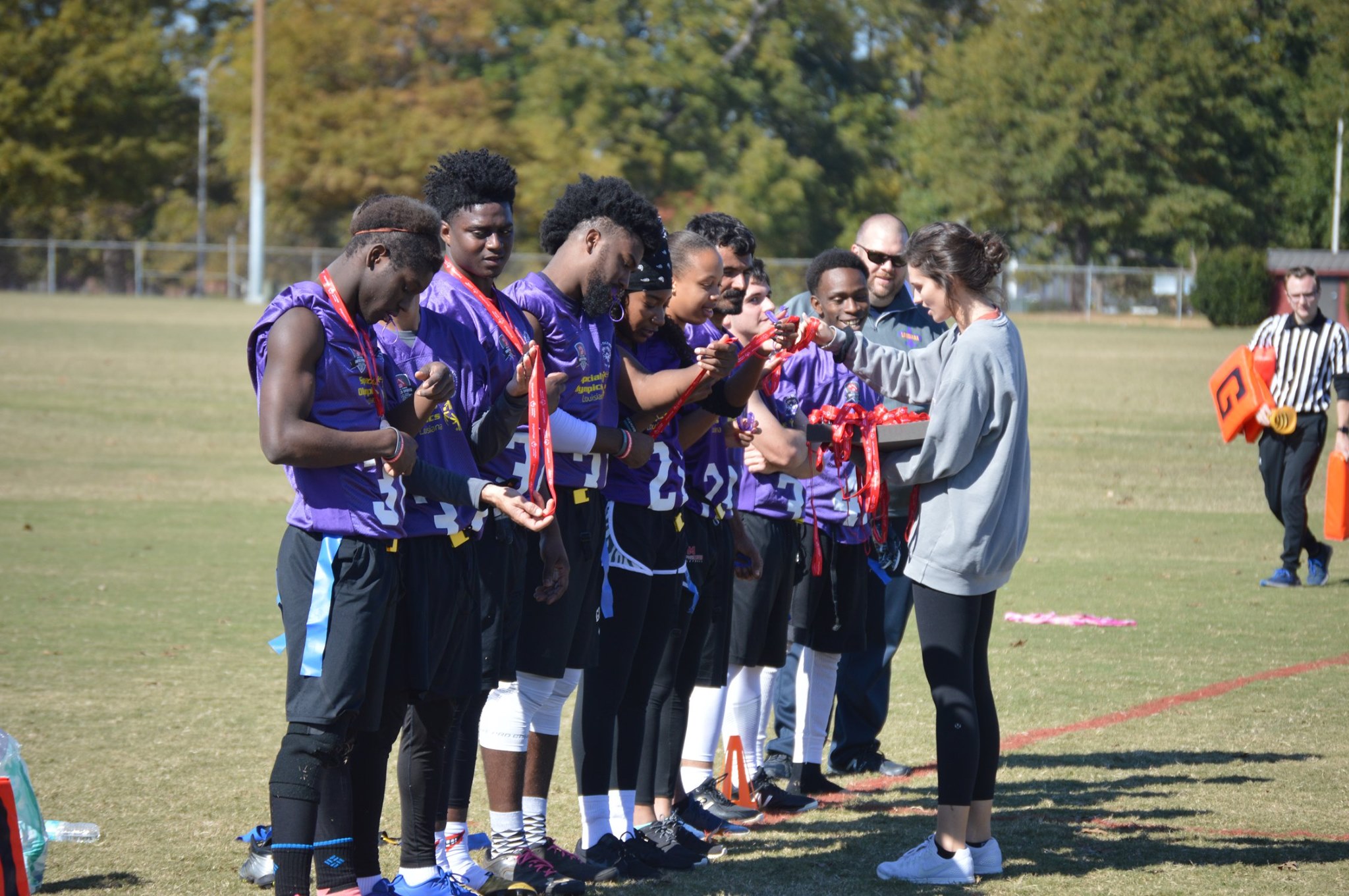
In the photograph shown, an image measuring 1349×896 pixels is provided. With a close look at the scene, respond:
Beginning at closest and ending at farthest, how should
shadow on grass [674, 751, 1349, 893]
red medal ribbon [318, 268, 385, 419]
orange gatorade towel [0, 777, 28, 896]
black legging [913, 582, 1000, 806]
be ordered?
orange gatorade towel [0, 777, 28, 896]
red medal ribbon [318, 268, 385, 419]
black legging [913, 582, 1000, 806]
shadow on grass [674, 751, 1349, 893]

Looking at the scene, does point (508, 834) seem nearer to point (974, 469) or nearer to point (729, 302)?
point (974, 469)

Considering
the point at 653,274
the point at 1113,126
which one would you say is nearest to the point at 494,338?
the point at 653,274

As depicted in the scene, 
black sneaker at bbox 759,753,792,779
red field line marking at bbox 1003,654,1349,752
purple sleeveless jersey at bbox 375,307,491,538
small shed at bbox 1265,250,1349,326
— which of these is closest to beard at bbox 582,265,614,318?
purple sleeveless jersey at bbox 375,307,491,538

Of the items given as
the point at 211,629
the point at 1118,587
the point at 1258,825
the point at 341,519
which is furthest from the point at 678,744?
the point at 1118,587

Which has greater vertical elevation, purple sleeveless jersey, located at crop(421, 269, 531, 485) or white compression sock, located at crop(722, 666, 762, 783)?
purple sleeveless jersey, located at crop(421, 269, 531, 485)

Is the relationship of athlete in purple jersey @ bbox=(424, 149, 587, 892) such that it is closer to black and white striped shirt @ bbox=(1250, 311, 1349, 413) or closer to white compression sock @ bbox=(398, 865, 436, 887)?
white compression sock @ bbox=(398, 865, 436, 887)

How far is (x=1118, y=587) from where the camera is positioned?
1084 cm

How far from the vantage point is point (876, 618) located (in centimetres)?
645

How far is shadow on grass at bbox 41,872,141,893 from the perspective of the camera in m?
4.52

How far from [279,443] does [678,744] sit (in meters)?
2.14

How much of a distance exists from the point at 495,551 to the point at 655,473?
775mm

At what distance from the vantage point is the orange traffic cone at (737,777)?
18.8 ft

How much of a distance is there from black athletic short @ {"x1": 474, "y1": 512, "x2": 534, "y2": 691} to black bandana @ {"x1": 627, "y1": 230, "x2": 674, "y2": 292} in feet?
3.10

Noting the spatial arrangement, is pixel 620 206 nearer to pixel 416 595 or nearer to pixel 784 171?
pixel 416 595
